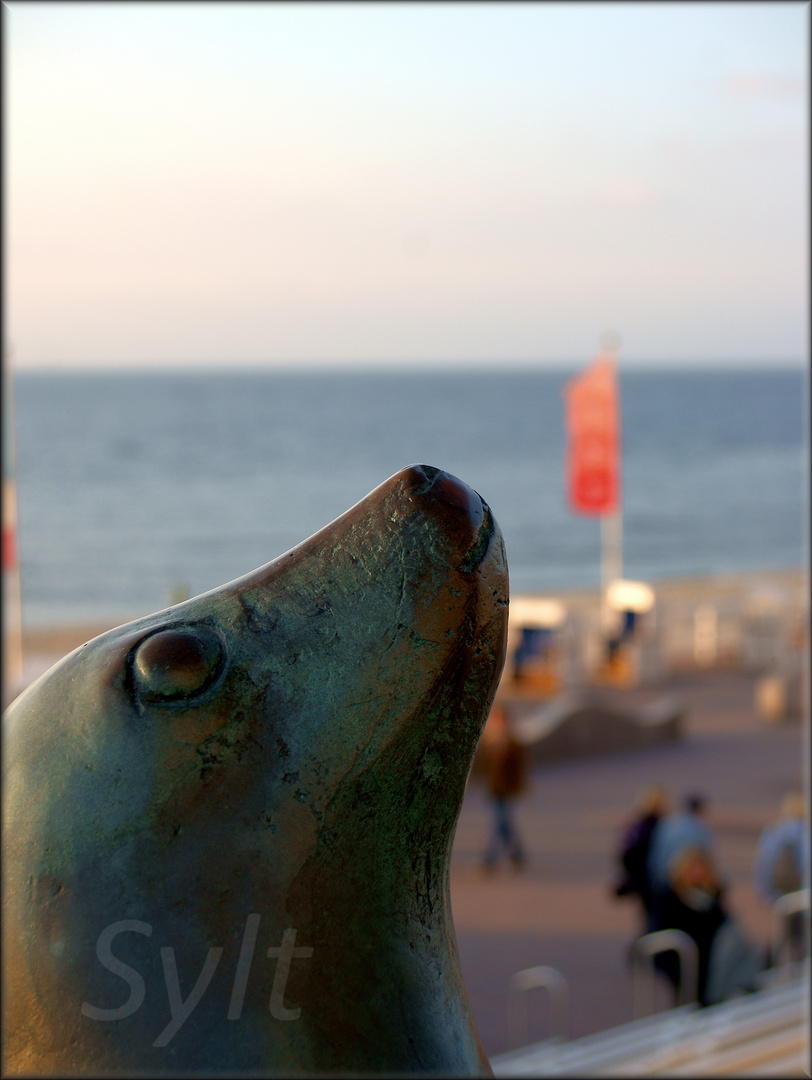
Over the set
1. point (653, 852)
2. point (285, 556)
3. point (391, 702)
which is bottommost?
point (653, 852)

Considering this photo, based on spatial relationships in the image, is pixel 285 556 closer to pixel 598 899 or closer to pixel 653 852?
pixel 653 852

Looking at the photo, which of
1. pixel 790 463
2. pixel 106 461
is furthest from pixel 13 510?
pixel 790 463

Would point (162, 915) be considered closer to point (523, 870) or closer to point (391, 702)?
point (391, 702)

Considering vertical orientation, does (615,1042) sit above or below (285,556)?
below

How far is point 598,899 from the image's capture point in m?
10.3

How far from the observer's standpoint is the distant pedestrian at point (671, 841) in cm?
830

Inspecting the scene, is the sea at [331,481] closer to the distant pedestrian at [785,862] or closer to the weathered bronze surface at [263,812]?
the distant pedestrian at [785,862]

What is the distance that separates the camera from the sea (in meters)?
46.6

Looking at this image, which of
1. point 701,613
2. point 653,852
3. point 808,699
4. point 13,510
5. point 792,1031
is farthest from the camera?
point 701,613

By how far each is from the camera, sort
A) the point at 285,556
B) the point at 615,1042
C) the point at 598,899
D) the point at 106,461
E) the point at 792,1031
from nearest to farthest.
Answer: the point at 285,556 → the point at 792,1031 → the point at 615,1042 → the point at 598,899 → the point at 106,461

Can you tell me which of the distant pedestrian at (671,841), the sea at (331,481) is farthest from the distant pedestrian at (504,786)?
the sea at (331,481)

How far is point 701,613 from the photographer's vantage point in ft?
66.7

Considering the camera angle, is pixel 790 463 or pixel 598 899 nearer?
pixel 598 899

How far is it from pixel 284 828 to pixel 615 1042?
5.83m
